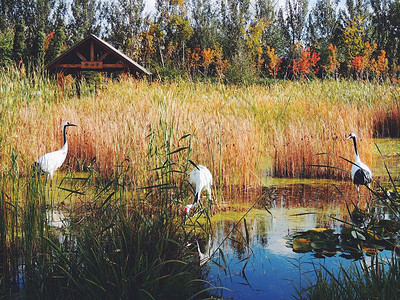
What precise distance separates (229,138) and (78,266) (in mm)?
2889

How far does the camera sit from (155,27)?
26359 millimetres

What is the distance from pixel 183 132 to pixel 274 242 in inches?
73.9

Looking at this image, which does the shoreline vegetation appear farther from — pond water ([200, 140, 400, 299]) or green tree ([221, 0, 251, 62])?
green tree ([221, 0, 251, 62])

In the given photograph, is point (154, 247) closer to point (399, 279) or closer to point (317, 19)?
point (399, 279)

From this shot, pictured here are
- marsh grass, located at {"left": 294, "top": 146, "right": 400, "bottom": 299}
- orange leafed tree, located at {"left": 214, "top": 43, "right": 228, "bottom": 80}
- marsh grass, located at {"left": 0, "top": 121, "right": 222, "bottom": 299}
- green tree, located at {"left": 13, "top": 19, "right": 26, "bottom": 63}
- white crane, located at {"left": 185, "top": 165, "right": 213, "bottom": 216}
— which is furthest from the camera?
green tree, located at {"left": 13, "top": 19, "right": 26, "bottom": 63}

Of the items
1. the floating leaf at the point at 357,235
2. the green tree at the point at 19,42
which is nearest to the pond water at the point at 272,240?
the floating leaf at the point at 357,235

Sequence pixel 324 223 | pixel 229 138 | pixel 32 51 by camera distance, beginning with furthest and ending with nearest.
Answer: pixel 32 51
pixel 229 138
pixel 324 223

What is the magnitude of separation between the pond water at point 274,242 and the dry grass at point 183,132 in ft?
Answer: 1.41

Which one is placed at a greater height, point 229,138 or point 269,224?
point 229,138

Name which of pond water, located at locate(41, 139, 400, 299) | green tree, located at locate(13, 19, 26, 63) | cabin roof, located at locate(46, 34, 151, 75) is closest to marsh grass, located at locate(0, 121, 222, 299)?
pond water, located at locate(41, 139, 400, 299)

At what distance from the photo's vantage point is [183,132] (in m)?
4.79

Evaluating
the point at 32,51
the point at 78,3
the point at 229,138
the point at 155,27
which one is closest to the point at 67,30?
the point at 78,3

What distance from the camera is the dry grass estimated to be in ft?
14.4

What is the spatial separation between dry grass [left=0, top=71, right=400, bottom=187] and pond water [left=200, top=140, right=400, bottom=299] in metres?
0.43
